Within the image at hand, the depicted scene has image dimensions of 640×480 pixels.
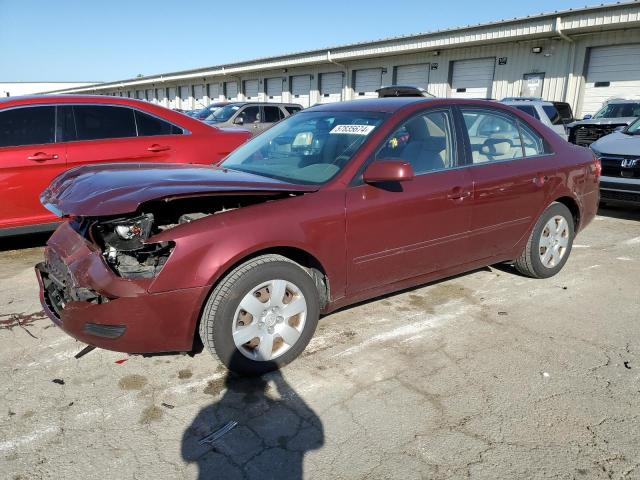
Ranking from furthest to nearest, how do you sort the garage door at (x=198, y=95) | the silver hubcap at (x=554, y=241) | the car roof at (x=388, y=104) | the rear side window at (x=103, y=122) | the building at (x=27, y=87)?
the building at (x=27, y=87) < the garage door at (x=198, y=95) < the rear side window at (x=103, y=122) < the silver hubcap at (x=554, y=241) < the car roof at (x=388, y=104)

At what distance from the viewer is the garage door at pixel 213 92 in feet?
116

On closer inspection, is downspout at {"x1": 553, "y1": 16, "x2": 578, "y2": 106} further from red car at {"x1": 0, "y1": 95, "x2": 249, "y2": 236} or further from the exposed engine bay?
the exposed engine bay

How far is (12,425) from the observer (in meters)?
2.46

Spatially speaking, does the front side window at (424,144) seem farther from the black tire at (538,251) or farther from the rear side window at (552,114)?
the rear side window at (552,114)

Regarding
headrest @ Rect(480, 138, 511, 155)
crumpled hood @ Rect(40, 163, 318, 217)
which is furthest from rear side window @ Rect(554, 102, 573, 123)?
crumpled hood @ Rect(40, 163, 318, 217)

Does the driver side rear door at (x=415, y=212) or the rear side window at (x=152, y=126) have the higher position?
the rear side window at (x=152, y=126)

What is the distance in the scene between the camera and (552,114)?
10.3m

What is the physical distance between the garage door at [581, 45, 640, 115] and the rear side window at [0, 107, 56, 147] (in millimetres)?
15244

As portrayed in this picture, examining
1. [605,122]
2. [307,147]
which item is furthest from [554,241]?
[605,122]

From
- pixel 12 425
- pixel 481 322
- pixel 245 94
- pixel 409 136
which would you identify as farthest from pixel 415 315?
pixel 245 94

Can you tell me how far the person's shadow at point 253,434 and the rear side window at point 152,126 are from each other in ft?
12.0

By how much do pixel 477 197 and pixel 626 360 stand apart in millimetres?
1464

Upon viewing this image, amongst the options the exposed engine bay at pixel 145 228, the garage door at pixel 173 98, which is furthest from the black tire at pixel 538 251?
the garage door at pixel 173 98

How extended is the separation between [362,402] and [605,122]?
37.3ft
